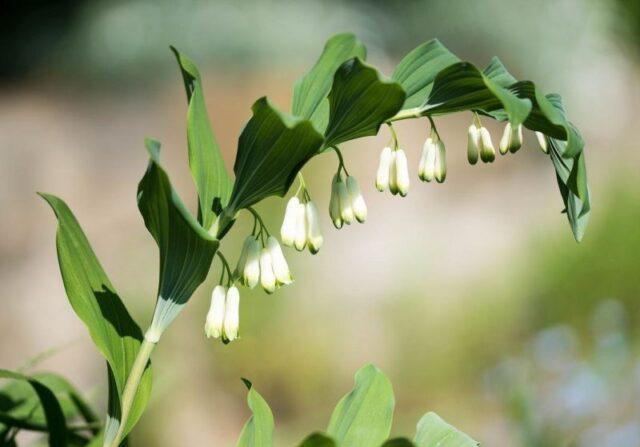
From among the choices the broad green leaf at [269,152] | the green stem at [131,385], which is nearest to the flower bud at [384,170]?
the broad green leaf at [269,152]

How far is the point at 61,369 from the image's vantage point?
8.16 feet

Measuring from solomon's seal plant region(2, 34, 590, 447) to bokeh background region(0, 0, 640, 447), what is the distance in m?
1.67

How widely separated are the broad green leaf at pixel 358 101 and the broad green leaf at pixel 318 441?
204 mm

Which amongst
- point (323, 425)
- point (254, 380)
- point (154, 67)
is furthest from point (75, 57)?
point (323, 425)

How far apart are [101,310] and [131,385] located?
6 cm

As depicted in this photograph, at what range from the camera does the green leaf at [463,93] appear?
55 cm

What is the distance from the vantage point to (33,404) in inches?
37.4

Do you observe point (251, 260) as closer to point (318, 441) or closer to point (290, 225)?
point (290, 225)

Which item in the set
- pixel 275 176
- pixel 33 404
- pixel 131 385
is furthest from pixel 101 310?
pixel 33 404

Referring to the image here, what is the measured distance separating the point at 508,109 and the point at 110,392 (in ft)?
1.13

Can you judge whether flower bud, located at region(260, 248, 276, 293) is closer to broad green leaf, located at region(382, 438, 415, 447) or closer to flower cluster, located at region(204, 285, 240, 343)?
flower cluster, located at region(204, 285, 240, 343)

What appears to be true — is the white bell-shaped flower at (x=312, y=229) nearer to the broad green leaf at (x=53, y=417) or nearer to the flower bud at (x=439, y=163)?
the flower bud at (x=439, y=163)

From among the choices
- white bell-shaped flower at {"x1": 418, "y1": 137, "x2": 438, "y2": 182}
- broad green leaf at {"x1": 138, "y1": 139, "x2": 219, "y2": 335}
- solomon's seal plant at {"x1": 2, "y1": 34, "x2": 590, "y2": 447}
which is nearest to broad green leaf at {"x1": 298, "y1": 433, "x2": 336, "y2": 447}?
solomon's seal plant at {"x1": 2, "y1": 34, "x2": 590, "y2": 447}

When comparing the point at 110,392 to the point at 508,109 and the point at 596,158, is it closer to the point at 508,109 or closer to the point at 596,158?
the point at 508,109
